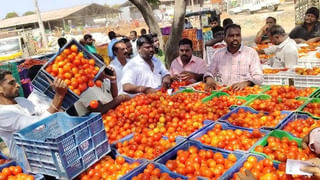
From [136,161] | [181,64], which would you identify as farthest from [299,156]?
[181,64]

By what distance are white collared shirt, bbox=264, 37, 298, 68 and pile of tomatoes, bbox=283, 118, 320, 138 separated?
262cm

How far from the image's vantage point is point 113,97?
4473 mm

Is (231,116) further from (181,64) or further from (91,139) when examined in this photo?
(181,64)

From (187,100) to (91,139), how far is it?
6.00 ft

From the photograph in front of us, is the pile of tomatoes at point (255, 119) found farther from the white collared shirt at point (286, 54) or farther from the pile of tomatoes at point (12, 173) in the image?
the white collared shirt at point (286, 54)

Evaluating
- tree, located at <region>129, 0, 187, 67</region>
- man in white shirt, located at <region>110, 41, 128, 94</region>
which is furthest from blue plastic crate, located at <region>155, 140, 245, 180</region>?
tree, located at <region>129, 0, 187, 67</region>

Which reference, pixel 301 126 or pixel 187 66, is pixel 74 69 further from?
pixel 187 66

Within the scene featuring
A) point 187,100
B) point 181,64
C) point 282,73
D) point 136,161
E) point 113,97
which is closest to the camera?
point 136,161

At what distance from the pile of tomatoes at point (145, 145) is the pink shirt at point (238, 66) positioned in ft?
6.57

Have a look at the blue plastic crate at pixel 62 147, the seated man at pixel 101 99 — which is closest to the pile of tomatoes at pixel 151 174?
the blue plastic crate at pixel 62 147

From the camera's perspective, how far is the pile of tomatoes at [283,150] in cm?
249

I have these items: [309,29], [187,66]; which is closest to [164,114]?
[187,66]

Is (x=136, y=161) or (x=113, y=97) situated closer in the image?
(x=136, y=161)

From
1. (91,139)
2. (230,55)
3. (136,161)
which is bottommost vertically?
(136,161)
